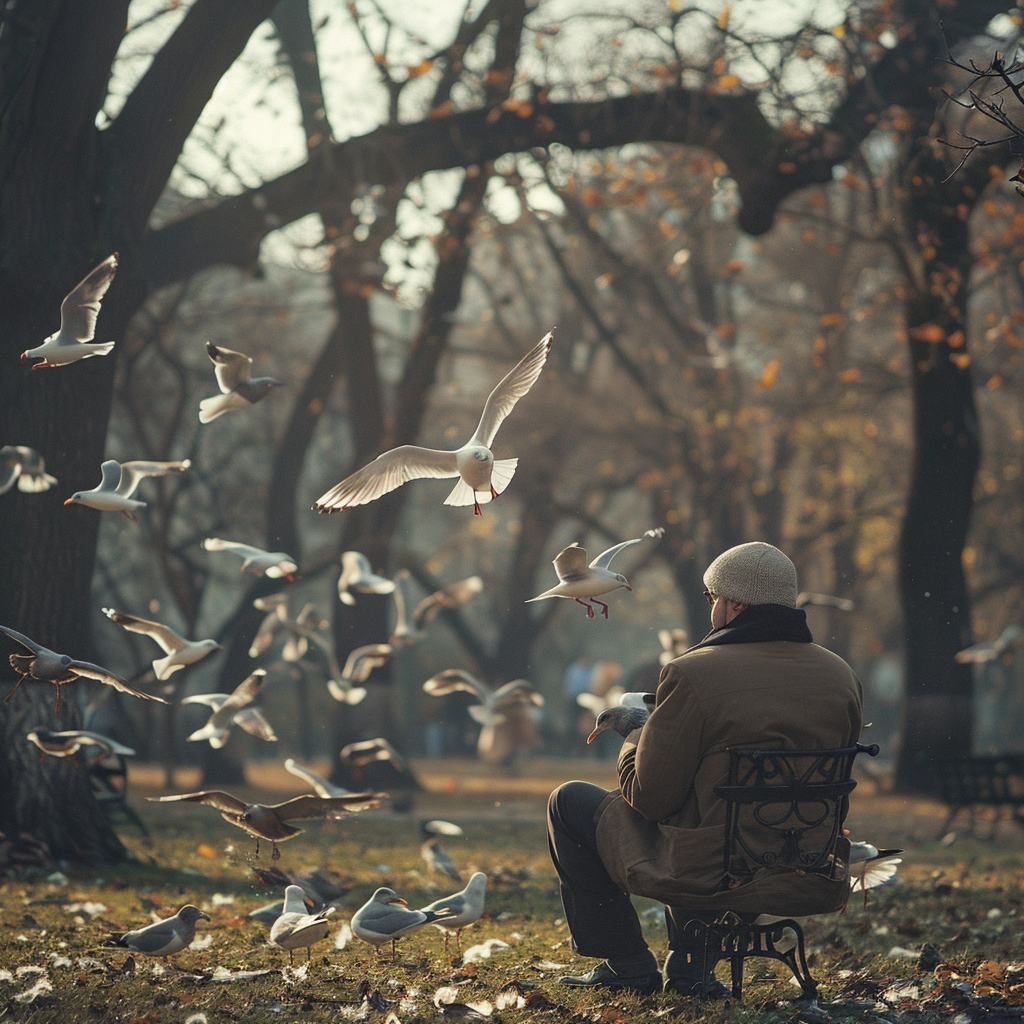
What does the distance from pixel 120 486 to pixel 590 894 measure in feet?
11.0

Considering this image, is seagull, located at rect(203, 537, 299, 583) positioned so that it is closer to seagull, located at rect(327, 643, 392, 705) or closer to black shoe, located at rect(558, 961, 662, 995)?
seagull, located at rect(327, 643, 392, 705)

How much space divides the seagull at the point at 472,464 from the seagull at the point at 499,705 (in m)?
1.70

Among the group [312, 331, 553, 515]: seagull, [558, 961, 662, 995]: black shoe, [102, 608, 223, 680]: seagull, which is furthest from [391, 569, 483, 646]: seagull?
[558, 961, 662, 995]: black shoe

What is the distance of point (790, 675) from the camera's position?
4121 mm

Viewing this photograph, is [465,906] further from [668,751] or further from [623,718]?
[668,751]

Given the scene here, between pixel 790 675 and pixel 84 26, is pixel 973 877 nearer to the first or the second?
pixel 790 675

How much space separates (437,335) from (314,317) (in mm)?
10266

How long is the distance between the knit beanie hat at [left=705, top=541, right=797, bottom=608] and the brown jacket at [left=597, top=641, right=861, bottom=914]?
0.15 meters

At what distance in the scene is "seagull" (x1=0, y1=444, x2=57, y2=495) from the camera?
7348mm

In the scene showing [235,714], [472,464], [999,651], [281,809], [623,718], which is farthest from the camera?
[999,651]

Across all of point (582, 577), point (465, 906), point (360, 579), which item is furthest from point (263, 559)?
point (465, 906)

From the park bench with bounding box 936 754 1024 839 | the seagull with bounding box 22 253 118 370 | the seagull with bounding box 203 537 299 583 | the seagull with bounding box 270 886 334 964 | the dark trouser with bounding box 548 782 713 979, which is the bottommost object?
the park bench with bounding box 936 754 1024 839

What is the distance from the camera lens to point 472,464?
5.68 m

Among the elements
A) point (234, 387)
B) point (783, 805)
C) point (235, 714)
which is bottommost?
point (235, 714)
